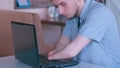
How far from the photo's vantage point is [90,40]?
1.68 m

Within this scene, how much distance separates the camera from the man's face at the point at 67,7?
5.77 feet

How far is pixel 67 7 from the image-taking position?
70.2 inches

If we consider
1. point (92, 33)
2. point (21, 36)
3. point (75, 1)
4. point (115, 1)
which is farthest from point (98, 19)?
point (115, 1)

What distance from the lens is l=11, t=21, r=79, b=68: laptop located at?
4.44 feet

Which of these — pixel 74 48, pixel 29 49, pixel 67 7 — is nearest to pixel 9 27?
pixel 67 7

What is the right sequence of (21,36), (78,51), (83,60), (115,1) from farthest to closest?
(115,1) → (83,60) → (78,51) → (21,36)

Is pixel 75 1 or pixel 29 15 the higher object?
pixel 75 1

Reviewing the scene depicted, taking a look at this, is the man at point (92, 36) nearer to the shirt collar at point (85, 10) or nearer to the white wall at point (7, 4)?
the shirt collar at point (85, 10)

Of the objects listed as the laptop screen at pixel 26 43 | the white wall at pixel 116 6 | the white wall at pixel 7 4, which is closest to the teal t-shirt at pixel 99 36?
the laptop screen at pixel 26 43

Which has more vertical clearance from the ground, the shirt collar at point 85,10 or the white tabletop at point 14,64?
the shirt collar at point 85,10

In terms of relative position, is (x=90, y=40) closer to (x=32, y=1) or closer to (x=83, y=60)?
(x=83, y=60)

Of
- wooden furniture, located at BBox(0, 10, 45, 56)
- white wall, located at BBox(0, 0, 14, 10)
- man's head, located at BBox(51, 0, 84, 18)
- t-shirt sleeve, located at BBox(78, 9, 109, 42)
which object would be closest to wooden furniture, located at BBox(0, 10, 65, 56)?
wooden furniture, located at BBox(0, 10, 45, 56)

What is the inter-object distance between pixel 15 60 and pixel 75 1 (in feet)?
1.82

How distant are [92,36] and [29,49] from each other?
0.44 meters
